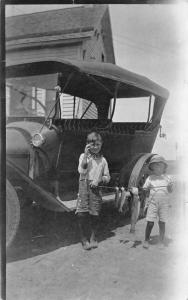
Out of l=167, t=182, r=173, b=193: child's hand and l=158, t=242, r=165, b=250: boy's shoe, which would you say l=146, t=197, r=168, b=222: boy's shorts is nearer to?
l=167, t=182, r=173, b=193: child's hand

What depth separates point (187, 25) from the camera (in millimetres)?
2498

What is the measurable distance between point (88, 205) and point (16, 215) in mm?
891

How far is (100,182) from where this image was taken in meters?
3.87

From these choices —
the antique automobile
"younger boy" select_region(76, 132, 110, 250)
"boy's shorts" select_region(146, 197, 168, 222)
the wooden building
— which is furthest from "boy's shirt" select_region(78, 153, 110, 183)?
the wooden building

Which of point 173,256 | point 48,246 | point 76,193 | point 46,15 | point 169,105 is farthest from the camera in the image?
point 46,15

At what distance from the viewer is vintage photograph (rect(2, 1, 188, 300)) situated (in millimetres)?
2658

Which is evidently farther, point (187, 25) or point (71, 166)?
point (71, 166)

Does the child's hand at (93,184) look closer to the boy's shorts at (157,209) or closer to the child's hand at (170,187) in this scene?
the boy's shorts at (157,209)

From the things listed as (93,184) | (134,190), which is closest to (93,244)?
(93,184)

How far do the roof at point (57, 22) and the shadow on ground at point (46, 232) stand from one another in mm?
7429

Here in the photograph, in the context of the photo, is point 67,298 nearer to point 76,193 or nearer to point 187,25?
point 76,193

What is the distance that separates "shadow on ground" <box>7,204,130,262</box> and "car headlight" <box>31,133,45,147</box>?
2.39 feet

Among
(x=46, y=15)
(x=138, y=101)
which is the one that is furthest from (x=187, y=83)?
(x=46, y=15)

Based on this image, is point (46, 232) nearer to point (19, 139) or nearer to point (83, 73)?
point (19, 139)
